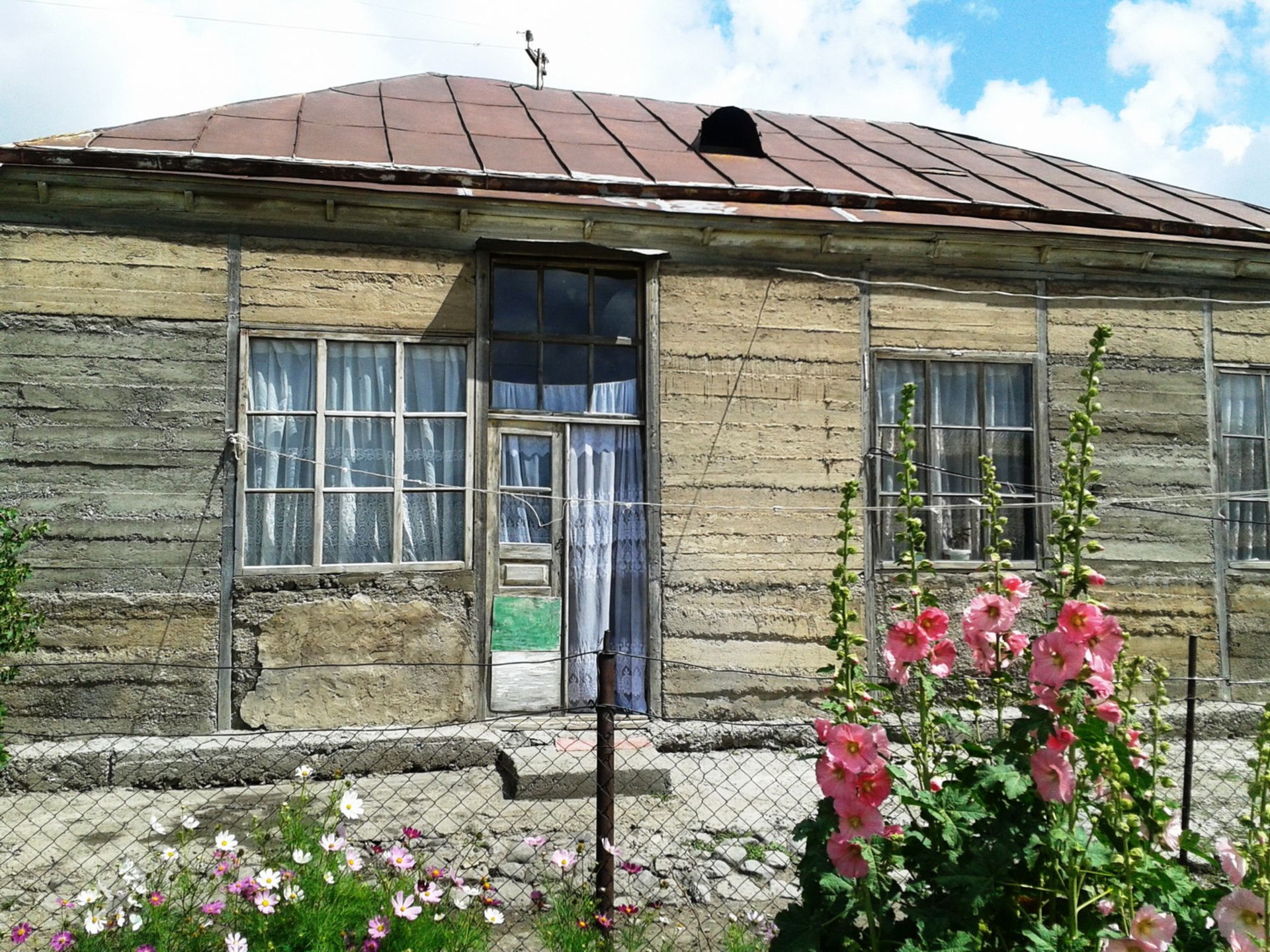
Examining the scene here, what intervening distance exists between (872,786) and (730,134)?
Answer: 7420 millimetres

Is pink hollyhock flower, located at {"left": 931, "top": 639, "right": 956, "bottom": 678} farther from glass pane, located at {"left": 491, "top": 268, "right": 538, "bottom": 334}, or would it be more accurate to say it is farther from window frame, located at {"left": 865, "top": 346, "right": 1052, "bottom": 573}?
glass pane, located at {"left": 491, "top": 268, "right": 538, "bottom": 334}

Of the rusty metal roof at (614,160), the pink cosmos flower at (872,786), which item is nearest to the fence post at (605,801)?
the pink cosmos flower at (872,786)

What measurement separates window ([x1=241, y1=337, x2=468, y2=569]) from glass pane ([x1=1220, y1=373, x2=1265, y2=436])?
6.30m

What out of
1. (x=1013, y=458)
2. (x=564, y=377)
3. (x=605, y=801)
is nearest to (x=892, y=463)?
(x=1013, y=458)

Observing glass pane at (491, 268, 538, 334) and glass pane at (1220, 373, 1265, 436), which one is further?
glass pane at (1220, 373, 1265, 436)

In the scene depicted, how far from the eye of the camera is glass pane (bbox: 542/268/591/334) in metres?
7.05

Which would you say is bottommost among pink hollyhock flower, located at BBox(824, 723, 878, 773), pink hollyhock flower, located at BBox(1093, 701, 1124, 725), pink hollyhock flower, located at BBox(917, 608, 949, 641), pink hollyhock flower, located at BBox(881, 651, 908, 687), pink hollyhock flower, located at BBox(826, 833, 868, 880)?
pink hollyhock flower, located at BBox(826, 833, 868, 880)

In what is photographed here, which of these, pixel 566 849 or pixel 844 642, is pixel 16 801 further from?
pixel 844 642

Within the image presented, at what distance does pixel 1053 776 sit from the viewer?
222cm

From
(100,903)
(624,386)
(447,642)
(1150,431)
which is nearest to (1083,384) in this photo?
(1150,431)

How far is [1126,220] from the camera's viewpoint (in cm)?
786

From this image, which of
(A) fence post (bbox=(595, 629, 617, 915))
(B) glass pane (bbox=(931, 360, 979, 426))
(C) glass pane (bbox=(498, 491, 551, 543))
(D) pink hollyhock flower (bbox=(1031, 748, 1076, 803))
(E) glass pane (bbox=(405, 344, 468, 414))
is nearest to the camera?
(D) pink hollyhock flower (bbox=(1031, 748, 1076, 803))

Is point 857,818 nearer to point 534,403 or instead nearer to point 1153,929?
point 1153,929

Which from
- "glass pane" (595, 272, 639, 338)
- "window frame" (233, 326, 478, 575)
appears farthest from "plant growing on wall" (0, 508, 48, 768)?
"glass pane" (595, 272, 639, 338)
